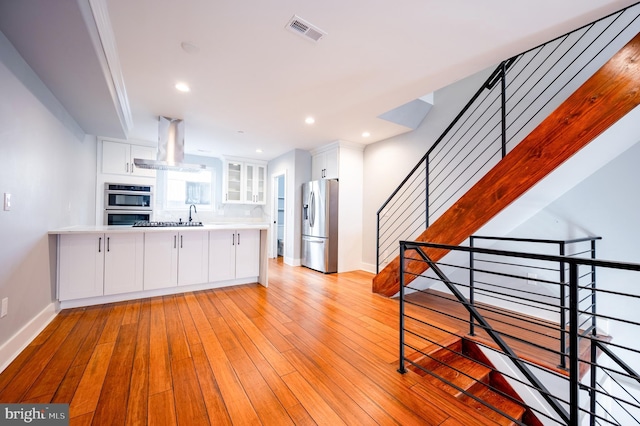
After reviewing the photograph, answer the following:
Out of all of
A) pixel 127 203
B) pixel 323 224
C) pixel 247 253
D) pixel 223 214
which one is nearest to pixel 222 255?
pixel 247 253

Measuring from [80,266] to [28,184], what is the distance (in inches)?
43.3

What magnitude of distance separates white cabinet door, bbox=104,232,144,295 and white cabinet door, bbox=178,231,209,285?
45 cm

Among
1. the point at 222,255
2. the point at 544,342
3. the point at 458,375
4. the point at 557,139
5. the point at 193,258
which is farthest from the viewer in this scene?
the point at 222,255

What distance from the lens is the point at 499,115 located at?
11.1 ft

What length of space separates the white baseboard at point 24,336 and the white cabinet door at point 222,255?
162cm

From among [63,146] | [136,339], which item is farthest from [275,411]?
[63,146]

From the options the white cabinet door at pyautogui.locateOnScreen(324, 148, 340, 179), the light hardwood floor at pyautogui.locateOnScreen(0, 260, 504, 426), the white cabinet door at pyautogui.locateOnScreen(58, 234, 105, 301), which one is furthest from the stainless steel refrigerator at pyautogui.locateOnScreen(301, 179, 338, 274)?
the white cabinet door at pyautogui.locateOnScreen(58, 234, 105, 301)

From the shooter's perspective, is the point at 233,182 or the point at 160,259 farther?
the point at 233,182

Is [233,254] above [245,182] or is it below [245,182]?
below

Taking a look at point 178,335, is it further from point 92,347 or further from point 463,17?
point 463,17

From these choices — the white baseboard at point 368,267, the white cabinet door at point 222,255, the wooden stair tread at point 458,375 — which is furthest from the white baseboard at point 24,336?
the white baseboard at point 368,267

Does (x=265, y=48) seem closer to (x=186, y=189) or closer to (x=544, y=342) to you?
(x=544, y=342)

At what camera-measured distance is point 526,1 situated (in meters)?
1.82

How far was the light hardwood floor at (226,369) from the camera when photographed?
1519mm
